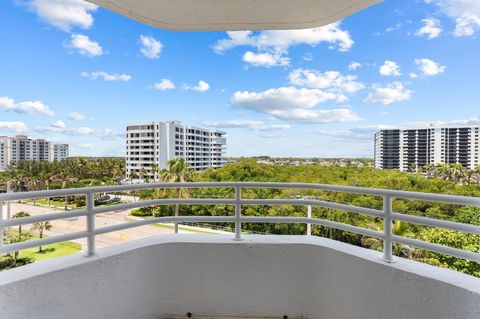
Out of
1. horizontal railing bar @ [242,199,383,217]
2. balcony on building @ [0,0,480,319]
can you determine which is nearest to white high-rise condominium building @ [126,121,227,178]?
balcony on building @ [0,0,480,319]

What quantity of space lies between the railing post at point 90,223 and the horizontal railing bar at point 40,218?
5cm

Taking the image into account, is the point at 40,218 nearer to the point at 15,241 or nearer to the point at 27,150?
the point at 15,241

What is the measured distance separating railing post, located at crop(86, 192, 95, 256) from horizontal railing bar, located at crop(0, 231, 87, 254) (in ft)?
0.15

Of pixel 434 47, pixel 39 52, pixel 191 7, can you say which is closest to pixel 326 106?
pixel 434 47

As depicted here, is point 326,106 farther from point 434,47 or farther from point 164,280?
point 164,280

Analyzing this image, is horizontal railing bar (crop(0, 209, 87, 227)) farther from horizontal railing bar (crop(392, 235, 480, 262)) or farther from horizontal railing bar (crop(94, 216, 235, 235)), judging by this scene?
horizontal railing bar (crop(392, 235, 480, 262))

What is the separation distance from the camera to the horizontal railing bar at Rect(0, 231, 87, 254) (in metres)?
1.56

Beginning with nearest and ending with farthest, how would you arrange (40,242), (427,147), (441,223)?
(441,223), (40,242), (427,147)

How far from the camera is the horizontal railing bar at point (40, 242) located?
1.56 metres

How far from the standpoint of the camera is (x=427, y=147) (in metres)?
23.0

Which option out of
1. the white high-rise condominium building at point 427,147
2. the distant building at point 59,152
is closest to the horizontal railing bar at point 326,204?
the white high-rise condominium building at point 427,147

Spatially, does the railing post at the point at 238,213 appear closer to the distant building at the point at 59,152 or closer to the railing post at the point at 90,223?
the railing post at the point at 90,223

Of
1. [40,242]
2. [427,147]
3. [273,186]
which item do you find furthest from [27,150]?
[427,147]

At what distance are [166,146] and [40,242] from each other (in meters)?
32.7
